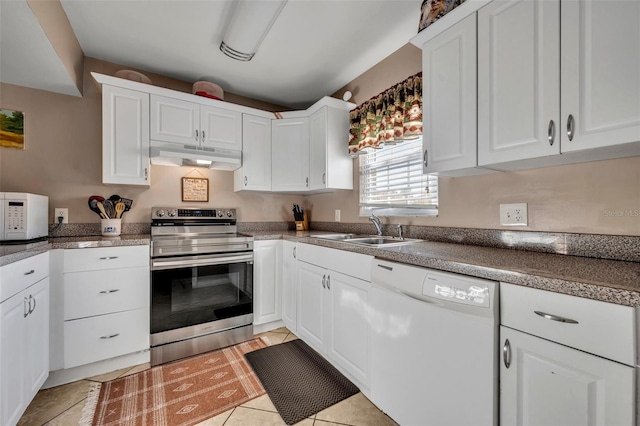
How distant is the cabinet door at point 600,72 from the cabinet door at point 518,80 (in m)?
0.04

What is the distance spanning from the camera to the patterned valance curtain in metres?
1.87

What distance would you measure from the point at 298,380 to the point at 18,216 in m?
2.08

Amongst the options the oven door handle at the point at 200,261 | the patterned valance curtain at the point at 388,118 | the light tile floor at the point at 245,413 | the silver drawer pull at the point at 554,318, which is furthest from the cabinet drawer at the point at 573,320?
the oven door handle at the point at 200,261

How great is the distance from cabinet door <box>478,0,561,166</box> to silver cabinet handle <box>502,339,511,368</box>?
31.4 inches

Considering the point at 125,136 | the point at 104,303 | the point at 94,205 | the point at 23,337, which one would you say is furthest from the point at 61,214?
the point at 23,337

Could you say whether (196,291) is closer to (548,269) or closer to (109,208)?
(109,208)

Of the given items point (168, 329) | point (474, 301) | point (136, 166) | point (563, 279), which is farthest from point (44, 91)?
point (563, 279)

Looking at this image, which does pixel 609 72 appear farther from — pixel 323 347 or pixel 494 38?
pixel 323 347

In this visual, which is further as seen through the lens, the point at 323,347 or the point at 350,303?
the point at 323,347

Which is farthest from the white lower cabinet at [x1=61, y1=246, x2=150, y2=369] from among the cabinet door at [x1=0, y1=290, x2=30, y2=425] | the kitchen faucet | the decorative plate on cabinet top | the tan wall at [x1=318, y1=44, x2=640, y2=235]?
the tan wall at [x1=318, y1=44, x2=640, y2=235]

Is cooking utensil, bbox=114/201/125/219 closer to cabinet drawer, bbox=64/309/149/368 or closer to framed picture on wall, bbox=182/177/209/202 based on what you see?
framed picture on wall, bbox=182/177/209/202

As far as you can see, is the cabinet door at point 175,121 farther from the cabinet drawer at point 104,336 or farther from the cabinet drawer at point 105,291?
the cabinet drawer at point 104,336

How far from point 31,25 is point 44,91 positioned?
977 millimetres

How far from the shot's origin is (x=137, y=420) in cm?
145
